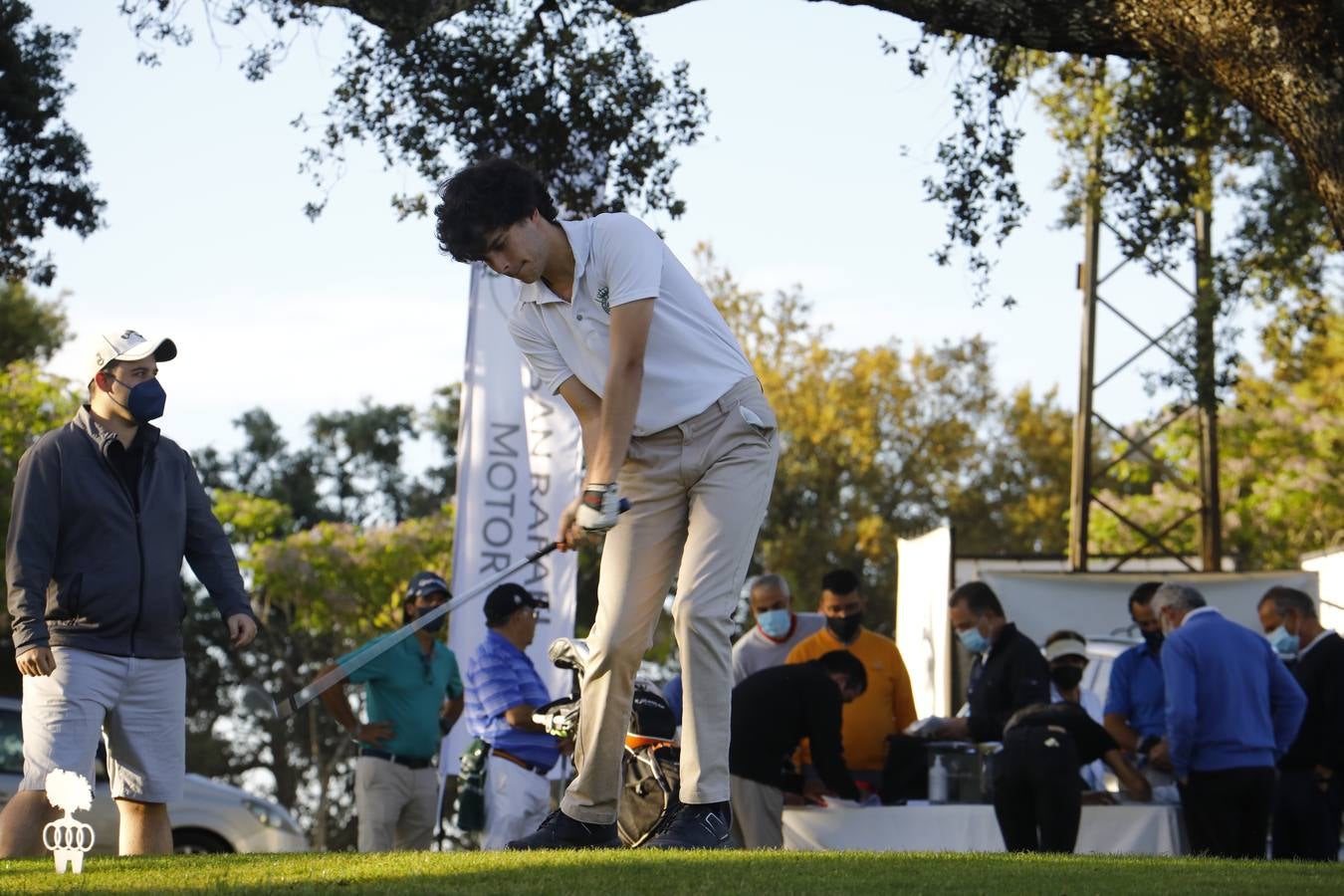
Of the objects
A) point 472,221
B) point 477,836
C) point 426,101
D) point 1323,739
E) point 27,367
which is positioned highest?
point 27,367

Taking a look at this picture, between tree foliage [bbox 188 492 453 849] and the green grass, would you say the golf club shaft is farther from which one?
tree foliage [bbox 188 492 453 849]

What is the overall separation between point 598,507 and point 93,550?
216cm

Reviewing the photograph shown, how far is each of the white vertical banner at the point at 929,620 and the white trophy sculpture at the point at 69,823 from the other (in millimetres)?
9396

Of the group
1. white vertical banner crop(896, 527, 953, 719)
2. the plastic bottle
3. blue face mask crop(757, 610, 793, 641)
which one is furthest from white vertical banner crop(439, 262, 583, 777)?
the plastic bottle

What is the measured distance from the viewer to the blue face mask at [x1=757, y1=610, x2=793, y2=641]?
11906mm

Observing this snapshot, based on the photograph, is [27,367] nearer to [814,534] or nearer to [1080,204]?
[814,534]

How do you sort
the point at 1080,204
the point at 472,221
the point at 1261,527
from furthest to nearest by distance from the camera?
the point at 1261,527, the point at 1080,204, the point at 472,221

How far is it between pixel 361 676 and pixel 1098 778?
15.0 ft

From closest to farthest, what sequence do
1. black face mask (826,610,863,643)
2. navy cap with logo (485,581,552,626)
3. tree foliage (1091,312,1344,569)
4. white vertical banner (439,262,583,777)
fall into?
navy cap with logo (485,581,552,626)
black face mask (826,610,863,643)
white vertical banner (439,262,583,777)
tree foliage (1091,312,1344,569)

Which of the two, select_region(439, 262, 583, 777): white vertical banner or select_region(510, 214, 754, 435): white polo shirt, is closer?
select_region(510, 214, 754, 435): white polo shirt

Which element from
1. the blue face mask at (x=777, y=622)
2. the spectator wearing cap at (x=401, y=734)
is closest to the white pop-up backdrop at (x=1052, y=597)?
the blue face mask at (x=777, y=622)

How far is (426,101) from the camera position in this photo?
10781 mm

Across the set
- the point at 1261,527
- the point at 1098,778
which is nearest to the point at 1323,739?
the point at 1098,778

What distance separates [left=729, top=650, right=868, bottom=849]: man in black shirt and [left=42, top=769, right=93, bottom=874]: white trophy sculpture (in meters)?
4.05
